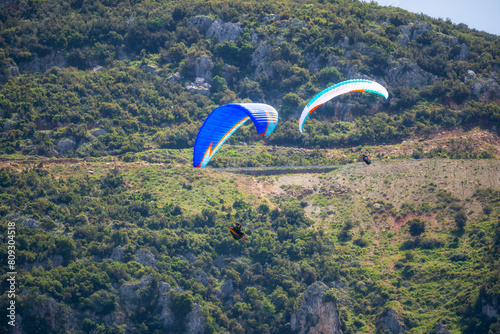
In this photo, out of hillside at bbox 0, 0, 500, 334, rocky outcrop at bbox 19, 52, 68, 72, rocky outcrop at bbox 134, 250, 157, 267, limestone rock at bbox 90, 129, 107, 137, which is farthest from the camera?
rocky outcrop at bbox 19, 52, 68, 72

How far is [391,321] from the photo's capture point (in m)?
56.0

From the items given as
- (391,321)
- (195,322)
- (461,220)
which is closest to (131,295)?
(195,322)

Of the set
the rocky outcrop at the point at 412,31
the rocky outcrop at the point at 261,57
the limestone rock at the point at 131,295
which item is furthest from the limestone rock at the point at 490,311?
the rocky outcrop at the point at 412,31

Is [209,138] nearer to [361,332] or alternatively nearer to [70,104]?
[361,332]

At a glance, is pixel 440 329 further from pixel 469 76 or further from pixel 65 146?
pixel 65 146

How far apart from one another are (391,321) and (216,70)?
51053mm

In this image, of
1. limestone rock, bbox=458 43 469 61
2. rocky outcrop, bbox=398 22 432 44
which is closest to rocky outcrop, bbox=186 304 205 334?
rocky outcrop, bbox=398 22 432 44

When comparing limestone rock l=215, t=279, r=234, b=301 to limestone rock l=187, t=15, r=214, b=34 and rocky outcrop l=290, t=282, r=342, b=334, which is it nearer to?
rocky outcrop l=290, t=282, r=342, b=334

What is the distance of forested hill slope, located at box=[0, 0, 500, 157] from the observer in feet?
263

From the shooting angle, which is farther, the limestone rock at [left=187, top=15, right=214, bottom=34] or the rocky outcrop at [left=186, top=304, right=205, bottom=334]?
the limestone rock at [left=187, top=15, right=214, bottom=34]

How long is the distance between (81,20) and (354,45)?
43.4 m

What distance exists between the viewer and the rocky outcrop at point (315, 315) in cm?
5709

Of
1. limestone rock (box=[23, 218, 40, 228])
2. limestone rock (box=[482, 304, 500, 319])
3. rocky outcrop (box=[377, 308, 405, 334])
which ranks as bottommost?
rocky outcrop (box=[377, 308, 405, 334])

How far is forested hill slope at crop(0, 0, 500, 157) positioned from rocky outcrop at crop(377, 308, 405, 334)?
29880 millimetres
